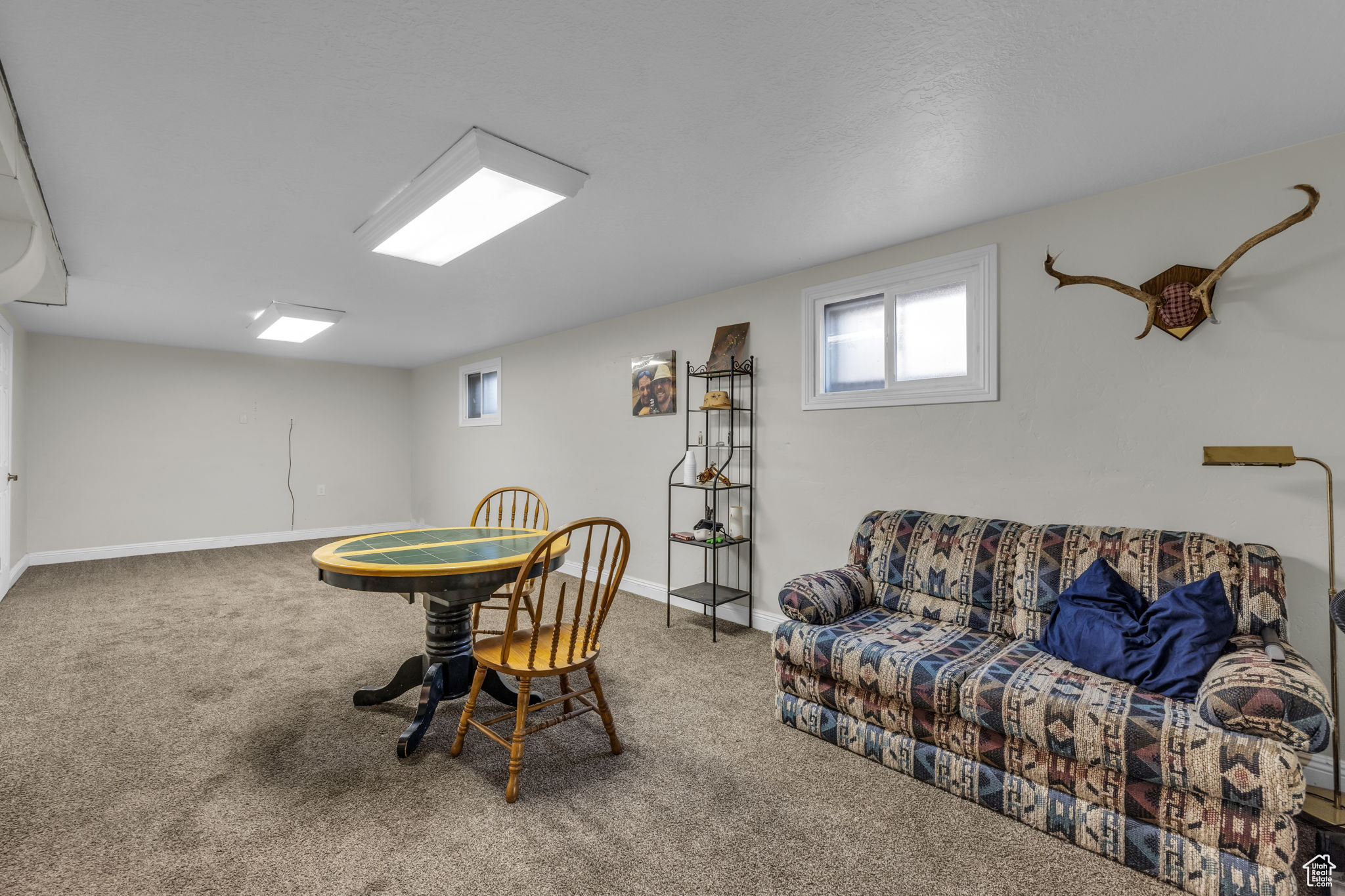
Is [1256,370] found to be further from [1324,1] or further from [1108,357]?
[1324,1]

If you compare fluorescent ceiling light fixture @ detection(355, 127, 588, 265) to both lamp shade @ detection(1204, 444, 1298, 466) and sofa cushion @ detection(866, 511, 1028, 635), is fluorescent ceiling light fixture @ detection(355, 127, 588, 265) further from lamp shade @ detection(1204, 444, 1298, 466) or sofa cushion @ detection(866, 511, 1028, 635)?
lamp shade @ detection(1204, 444, 1298, 466)

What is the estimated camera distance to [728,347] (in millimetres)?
3953

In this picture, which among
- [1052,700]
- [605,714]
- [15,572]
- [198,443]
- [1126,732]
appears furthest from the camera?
[198,443]

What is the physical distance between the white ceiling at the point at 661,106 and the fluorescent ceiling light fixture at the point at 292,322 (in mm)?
1192

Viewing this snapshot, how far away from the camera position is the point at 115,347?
5.95 metres

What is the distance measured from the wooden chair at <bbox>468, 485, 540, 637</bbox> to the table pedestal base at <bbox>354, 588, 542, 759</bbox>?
0.18 metres

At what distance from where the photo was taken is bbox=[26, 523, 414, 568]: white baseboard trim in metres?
5.66

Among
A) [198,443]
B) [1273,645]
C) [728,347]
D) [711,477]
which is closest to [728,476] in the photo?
[711,477]

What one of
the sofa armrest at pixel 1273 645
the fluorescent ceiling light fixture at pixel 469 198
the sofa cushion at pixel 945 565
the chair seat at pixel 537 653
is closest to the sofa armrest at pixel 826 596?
the sofa cushion at pixel 945 565

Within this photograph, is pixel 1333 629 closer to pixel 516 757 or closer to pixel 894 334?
pixel 894 334

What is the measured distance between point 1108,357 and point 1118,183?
0.71 meters

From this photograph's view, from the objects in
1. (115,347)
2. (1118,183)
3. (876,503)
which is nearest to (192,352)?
(115,347)

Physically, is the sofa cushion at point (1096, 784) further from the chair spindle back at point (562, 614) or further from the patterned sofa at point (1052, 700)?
the chair spindle back at point (562, 614)

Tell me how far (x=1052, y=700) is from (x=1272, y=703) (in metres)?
0.49
